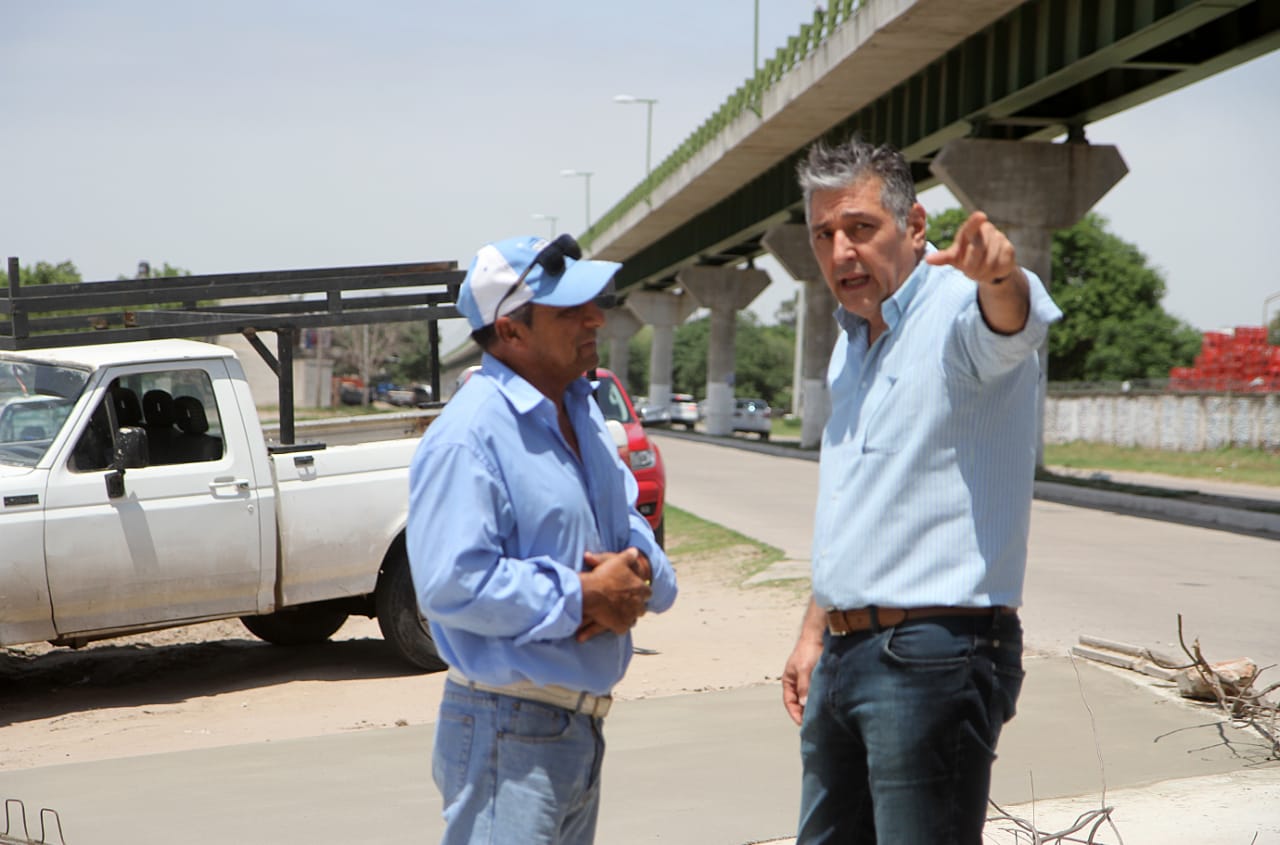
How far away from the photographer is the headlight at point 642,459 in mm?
11758

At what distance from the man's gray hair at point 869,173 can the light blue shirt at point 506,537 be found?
0.84 meters

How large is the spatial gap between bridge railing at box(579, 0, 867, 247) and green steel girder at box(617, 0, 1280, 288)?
208 cm

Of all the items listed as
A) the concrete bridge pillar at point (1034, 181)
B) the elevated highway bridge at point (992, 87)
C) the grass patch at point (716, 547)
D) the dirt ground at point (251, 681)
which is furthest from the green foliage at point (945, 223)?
the dirt ground at point (251, 681)

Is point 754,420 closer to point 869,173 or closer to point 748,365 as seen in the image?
point 869,173

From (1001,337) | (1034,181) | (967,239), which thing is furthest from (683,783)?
(1034,181)

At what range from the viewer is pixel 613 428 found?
1097cm

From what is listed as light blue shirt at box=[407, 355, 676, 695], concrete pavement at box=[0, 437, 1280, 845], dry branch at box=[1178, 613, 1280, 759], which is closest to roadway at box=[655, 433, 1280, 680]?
dry branch at box=[1178, 613, 1280, 759]

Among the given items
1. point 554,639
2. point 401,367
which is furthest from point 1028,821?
point 401,367

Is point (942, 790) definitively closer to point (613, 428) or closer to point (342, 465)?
point (342, 465)

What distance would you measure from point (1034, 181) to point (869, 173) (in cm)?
2372

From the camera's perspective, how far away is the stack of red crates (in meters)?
51.2

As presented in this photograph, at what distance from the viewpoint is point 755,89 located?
32219mm

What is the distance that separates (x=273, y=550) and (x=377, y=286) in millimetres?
1881

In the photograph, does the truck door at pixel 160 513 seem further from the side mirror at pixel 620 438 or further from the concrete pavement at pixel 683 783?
the side mirror at pixel 620 438
